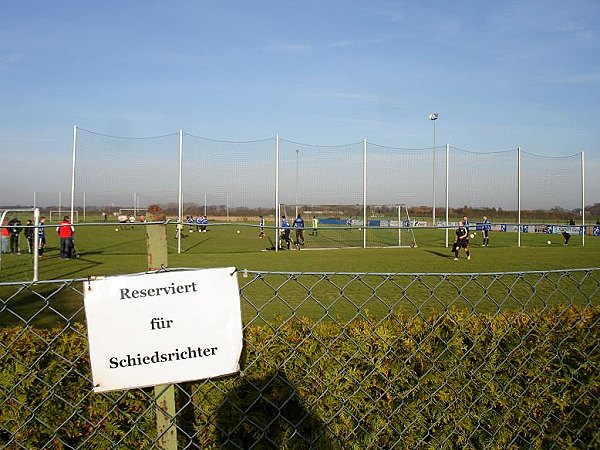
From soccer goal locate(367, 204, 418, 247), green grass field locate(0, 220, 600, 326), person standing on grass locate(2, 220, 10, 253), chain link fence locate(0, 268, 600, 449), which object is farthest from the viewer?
soccer goal locate(367, 204, 418, 247)

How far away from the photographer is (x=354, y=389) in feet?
8.88

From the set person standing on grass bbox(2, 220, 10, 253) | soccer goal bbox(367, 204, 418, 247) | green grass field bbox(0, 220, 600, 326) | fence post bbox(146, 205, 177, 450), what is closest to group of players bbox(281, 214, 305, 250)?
green grass field bbox(0, 220, 600, 326)

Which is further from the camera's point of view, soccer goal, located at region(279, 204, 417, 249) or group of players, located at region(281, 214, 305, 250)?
soccer goal, located at region(279, 204, 417, 249)

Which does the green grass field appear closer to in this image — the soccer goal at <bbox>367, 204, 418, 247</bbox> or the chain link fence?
the soccer goal at <bbox>367, 204, 418, 247</bbox>

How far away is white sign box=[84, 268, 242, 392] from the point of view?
180cm

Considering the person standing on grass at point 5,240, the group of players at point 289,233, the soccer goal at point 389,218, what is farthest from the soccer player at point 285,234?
the person standing on grass at point 5,240

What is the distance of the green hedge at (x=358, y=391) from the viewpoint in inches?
94.9

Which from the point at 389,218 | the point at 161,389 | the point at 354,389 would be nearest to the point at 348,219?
the point at 389,218

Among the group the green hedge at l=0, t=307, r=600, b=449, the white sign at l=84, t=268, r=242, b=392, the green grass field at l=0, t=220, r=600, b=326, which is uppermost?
the white sign at l=84, t=268, r=242, b=392

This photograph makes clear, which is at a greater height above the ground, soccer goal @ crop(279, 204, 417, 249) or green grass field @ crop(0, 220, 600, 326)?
soccer goal @ crop(279, 204, 417, 249)

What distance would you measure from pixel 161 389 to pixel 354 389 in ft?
3.64

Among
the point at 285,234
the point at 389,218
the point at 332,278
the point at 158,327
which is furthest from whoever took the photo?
the point at 389,218

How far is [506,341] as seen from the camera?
295 cm

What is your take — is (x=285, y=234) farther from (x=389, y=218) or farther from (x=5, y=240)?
(x=5, y=240)
